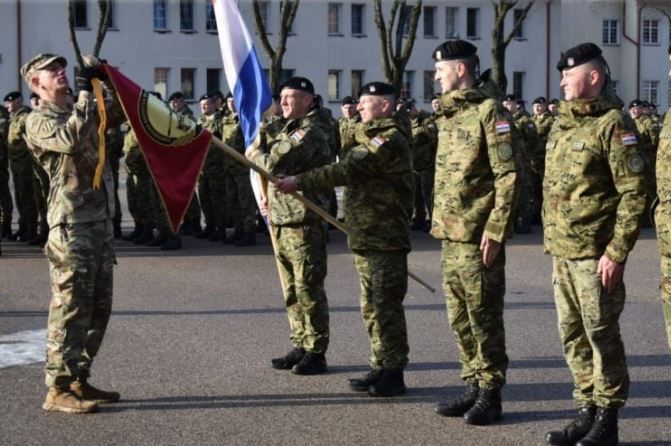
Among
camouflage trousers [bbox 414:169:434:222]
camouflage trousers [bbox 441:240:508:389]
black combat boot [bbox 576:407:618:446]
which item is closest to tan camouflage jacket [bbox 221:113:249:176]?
camouflage trousers [bbox 414:169:434:222]

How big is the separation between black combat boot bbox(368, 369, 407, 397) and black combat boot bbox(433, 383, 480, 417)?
530 millimetres

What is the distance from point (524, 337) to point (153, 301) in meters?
3.94

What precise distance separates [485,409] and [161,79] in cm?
4657

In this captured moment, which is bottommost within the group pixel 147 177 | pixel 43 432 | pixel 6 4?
pixel 43 432

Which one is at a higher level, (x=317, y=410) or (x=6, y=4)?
(x=6, y=4)

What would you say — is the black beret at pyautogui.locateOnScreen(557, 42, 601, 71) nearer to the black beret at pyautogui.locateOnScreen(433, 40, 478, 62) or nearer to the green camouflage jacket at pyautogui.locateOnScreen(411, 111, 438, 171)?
the black beret at pyautogui.locateOnScreen(433, 40, 478, 62)

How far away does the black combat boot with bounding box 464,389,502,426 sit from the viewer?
22.6ft

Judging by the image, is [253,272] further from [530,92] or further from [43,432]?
[530,92]

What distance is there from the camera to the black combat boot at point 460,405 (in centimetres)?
710

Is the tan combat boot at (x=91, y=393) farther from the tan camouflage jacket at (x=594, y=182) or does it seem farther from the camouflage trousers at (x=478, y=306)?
the tan camouflage jacket at (x=594, y=182)

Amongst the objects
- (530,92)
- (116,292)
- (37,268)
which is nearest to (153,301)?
(116,292)

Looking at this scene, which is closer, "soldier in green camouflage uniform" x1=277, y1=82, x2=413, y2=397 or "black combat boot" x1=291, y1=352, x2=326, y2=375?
"soldier in green camouflage uniform" x1=277, y1=82, x2=413, y2=397

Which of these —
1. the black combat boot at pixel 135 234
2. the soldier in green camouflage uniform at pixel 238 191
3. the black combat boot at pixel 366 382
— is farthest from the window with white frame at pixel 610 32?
the black combat boot at pixel 366 382

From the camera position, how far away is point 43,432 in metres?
6.78
